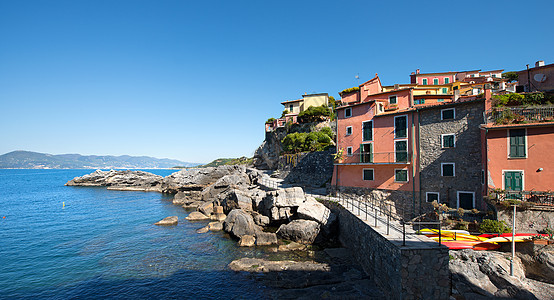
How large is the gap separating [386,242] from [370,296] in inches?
104

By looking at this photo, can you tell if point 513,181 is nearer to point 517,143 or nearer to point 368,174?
point 517,143

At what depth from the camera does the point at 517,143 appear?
17672 millimetres

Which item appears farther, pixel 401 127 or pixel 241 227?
pixel 401 127

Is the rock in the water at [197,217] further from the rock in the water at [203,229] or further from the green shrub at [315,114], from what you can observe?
the green shrub at [315,114]

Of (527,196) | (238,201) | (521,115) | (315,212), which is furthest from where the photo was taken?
(238,201)

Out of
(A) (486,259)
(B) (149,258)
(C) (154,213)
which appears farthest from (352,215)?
(C) (154,213)

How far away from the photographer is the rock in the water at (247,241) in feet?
70.8

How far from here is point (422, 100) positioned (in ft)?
103

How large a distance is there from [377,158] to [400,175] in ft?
8.44

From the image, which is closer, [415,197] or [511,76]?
A: [415,197]

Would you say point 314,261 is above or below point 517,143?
below

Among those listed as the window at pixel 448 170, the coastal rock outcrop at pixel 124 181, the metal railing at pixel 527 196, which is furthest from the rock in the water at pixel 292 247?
the coastal rock outcrop at pixel 124 181

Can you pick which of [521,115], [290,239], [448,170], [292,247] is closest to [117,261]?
[292,247]

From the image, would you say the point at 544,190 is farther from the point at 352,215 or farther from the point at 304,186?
the point at 304,186
